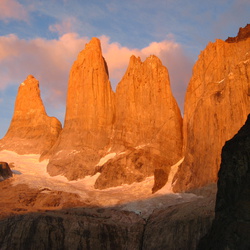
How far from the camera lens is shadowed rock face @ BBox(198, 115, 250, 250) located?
10.1 meters

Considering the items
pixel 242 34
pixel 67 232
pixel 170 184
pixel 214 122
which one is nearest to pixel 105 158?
pixel 170 184

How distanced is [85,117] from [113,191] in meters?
17.0

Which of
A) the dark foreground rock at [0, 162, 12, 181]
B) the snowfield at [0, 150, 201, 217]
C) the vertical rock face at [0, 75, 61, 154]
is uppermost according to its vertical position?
the vertical rock face at [0, 75, 61, 154]

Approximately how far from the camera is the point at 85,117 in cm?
5750

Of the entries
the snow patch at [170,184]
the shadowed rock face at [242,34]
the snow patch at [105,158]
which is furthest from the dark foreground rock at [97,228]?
the shadowed rock face at [242,34]

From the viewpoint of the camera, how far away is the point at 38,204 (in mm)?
38500

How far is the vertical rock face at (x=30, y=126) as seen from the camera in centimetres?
6362

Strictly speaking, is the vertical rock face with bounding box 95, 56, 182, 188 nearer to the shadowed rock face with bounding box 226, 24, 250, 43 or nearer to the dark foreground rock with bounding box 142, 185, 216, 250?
the shadowed rock face with bounding box 226, 24, 250, 43

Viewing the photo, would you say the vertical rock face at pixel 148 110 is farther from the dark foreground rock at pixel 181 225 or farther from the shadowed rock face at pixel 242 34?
the dark foreground rock at pixel 181 225

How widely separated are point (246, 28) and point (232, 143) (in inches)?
1475

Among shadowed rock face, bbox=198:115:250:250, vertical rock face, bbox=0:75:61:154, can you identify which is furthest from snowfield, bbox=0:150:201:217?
shadowed rock face, bbox=198:115:250:250

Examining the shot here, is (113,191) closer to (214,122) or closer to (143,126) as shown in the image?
(143,126)

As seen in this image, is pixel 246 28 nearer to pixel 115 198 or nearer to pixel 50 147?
pixel 115 198

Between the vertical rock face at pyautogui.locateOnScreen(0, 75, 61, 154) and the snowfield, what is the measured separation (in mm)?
9212
